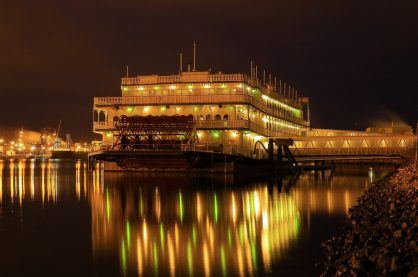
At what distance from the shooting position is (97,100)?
58.7m

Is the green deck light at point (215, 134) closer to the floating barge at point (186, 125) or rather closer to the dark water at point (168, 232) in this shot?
the floating barge at point (186, 125)

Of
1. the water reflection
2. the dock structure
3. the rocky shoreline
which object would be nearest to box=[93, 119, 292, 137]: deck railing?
the dock structure

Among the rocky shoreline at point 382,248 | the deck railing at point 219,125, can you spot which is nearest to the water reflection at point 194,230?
the rocky shoreline at point 382,248

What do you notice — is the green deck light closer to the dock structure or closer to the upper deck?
the dock structure

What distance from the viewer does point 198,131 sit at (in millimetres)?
56188

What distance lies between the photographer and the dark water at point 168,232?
1269cm

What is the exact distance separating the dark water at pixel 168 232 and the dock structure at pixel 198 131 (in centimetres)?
1815

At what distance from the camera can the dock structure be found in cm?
4997

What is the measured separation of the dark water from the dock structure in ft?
59.5

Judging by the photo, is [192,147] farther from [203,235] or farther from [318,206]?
[203,235]

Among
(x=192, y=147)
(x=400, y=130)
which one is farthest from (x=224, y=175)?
(x=400, y=130)

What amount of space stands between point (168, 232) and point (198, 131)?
39153 mm

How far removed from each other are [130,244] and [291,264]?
4512 millimetres

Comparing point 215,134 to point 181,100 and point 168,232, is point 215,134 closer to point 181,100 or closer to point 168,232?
point 181,100
